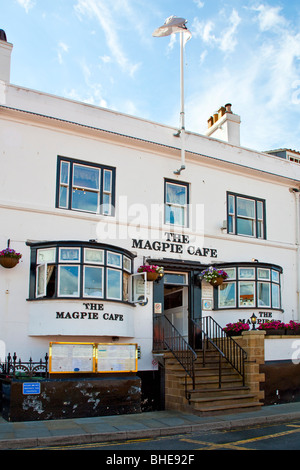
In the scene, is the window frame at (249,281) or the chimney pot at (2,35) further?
the window frame at (249,281)

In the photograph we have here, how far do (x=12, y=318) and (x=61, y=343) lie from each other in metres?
1.66

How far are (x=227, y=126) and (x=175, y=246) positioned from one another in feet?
19.7

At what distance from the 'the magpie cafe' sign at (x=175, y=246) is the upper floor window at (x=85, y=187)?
1385 mm

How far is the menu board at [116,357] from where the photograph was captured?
12.0m

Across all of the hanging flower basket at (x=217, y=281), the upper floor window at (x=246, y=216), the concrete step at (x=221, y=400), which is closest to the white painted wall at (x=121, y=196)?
the upper floor window at (x=246, y=216)

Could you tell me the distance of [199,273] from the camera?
15.8m

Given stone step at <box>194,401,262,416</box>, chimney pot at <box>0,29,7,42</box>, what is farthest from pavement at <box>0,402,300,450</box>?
chimney pot at <box>0,29,7,42</box>

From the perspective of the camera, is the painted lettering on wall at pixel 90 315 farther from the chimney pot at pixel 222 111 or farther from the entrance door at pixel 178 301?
the chimney pot at pixel 222 111

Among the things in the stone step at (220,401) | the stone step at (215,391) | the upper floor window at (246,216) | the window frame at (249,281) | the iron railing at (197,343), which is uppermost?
the upper floor window at (246,216)

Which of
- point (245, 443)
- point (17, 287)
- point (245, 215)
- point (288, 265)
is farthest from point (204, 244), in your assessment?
point (245, 443)

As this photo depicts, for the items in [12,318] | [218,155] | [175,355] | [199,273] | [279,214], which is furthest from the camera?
[279,214]

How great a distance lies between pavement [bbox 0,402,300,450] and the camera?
29.3 ft

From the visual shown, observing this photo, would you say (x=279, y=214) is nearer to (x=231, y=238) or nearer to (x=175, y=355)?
(x=231, y=238)

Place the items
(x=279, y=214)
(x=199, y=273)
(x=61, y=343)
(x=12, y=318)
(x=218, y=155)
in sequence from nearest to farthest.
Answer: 1. (x=61, y=343)
2. (x=12, y=318)
3. (x=199, y=273)
4. (x=218, y=155)
5. (x=279, y=214)
